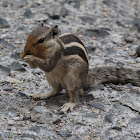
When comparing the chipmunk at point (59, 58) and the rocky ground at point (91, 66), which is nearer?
the rocky ground at point (91, 66)

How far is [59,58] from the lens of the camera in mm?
4180

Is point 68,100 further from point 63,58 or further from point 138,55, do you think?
point 138,55

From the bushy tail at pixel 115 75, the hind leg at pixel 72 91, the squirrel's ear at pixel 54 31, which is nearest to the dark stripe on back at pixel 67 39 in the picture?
the squirrel's ear at pixel 54 31

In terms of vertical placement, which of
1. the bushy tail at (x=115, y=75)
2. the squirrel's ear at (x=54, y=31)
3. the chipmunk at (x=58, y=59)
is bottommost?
the bushy tail at (x=115, y=75)

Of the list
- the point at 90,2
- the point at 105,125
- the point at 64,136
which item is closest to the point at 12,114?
the point at 64,136

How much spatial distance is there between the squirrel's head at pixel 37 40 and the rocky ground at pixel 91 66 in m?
0.64

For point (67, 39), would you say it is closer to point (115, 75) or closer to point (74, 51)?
point (74, 51)

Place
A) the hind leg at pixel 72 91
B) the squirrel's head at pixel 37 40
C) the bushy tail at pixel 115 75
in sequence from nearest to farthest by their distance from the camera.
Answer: the squirrel's head at pixel 37 40, the hind leg at pixel 72 91, the bushy tail at pixel 115 75

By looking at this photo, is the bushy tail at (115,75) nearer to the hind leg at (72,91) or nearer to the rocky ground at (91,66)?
the rocky ground at (91,66)

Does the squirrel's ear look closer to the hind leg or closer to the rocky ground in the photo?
the hind leg

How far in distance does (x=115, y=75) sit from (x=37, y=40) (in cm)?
133

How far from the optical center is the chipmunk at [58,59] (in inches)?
159

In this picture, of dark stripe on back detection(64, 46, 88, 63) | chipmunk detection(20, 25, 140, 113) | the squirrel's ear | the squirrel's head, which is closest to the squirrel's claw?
chipmunk detection(20, 25, 140, 113)

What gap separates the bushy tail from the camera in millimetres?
4832
